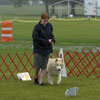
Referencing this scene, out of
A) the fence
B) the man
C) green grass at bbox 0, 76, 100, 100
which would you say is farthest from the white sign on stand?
the man

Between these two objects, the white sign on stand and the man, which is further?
the white sign on stand

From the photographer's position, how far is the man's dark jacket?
10.7m

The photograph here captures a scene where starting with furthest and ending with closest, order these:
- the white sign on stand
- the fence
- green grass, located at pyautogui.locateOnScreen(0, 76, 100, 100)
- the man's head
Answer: the white sign on stand → the fence → the man's head → green grass, located at pyautogui.locateOnScreen(0, 76, 100, 100)

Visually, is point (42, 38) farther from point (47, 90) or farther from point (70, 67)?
point (70, 67)

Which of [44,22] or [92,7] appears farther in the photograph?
[92,7]

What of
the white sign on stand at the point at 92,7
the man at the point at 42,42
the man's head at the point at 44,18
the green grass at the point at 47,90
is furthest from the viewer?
the white sign on stand at the point at 92,7

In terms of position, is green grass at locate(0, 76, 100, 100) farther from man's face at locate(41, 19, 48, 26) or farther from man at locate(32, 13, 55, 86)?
man's face at locate(41, 19, 48, 26)

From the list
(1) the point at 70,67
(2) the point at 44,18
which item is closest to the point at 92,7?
(1) the point at 70,67

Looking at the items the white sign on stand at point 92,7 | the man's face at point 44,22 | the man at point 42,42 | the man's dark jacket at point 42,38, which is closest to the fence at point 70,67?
the man at point 42,42

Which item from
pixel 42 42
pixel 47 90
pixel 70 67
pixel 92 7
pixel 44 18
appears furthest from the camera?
pixel 92 7

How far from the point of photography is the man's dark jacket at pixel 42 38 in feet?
35.2

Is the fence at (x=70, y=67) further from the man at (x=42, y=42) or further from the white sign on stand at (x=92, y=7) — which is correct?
the white sign on stand at (x=92, y=7)

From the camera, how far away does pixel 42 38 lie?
35.3 ft

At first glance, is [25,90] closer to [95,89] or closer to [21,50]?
[95,89]
